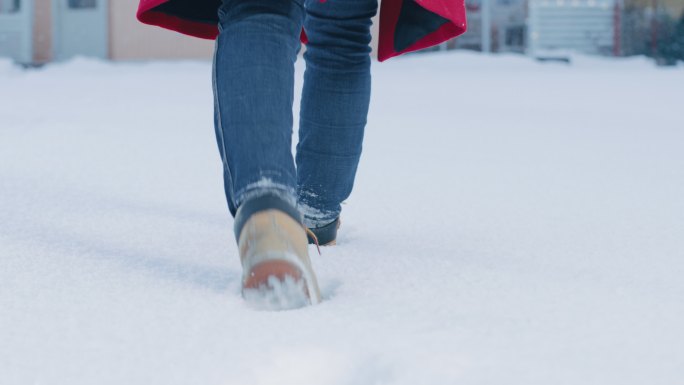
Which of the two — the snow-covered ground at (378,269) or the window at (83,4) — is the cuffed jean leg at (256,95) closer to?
the snow-covered ground at (378,269)

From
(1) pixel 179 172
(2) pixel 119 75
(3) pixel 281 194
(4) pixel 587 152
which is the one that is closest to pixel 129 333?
(3) pixel 281 194

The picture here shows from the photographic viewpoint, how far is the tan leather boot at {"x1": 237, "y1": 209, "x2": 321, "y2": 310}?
0.68 m

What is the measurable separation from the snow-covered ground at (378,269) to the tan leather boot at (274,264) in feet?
0.06

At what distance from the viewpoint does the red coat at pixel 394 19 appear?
2.83 feet

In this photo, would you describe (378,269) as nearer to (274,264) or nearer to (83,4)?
(274,264)

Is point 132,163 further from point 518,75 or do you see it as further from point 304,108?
point 518,75

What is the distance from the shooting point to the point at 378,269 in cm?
89

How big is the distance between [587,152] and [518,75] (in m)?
3.84

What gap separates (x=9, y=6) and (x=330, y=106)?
815 cm

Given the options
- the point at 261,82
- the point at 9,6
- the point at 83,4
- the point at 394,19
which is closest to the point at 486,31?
the point at 83,4

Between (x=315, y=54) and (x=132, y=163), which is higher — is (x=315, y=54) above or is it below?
above

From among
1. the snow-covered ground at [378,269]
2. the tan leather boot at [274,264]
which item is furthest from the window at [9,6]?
the tan leather boot at [274,264]

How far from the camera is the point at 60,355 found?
1.92 feet

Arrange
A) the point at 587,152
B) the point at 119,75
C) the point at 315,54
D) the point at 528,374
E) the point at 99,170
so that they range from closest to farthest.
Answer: the point at 528,374
the point at 315,54
the point at 99,170
the point at 587,152
the point at 119,75
